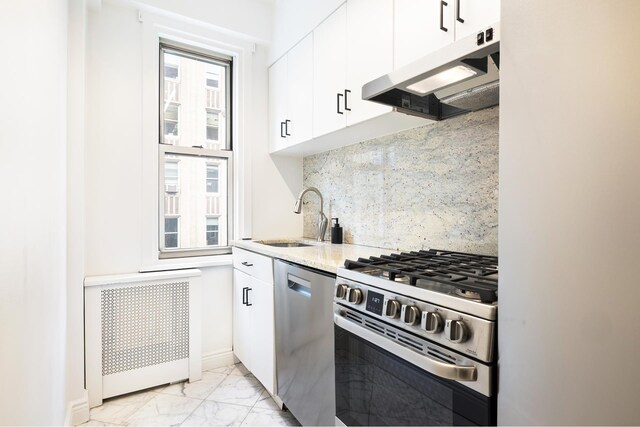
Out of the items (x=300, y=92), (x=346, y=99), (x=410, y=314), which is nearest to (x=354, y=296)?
(x=410, y=314)

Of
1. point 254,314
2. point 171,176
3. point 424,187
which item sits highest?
point 171,176

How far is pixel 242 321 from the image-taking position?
236 centimetres

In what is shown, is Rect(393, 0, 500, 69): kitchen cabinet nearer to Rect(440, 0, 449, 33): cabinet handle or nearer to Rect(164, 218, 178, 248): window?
Rect(440, 0, 449, 33): cabinet handle

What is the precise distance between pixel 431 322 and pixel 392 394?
35 cm

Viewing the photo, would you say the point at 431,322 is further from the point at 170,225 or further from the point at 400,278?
the point at 170,225

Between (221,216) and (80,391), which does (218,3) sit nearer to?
A: (221,216)

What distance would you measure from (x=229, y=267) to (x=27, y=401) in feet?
5.66

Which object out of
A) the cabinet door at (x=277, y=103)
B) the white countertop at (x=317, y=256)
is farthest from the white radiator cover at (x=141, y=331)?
the cabinet door at (x=277, y=103)

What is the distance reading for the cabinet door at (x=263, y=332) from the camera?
1906mm

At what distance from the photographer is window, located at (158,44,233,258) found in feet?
8.15

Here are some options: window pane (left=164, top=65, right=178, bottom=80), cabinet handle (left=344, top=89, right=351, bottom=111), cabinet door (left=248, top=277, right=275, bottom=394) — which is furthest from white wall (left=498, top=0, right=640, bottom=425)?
window pane (left=164, top=65, right=178, bottom=80)

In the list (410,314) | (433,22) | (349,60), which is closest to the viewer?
(410,314)

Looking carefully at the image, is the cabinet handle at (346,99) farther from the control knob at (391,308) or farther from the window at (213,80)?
the window at (213,80)

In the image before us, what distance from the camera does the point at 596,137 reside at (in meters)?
0.60
